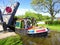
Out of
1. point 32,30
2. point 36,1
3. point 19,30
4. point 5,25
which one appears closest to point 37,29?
point 32,30

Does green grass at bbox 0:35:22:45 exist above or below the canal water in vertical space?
above

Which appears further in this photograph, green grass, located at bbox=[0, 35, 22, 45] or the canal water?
the canal water

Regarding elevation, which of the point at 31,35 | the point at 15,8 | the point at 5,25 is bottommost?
the point at 31,35

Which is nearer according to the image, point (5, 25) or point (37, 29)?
point (5, 25)

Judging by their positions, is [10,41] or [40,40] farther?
[40,40]

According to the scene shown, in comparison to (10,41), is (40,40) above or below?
below

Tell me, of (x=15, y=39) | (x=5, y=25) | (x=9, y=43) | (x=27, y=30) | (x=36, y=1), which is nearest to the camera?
(x=9, y=43)

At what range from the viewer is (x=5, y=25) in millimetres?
20078

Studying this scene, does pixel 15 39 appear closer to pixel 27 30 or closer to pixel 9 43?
pixel 9 43

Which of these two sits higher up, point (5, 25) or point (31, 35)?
point (5, 25)

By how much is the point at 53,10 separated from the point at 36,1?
4.71 metres

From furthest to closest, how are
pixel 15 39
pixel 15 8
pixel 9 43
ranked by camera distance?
pixel 15 8 < pixel 15 39 < pixel 9 43

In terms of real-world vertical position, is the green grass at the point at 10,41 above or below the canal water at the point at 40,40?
above

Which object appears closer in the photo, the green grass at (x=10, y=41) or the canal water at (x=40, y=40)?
the green grass at (x=10, y=41)
